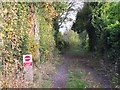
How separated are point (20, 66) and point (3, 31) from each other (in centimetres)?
132

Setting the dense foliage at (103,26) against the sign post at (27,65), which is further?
the dense foliage at (103,26)

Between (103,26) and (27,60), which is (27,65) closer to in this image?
(27,60)

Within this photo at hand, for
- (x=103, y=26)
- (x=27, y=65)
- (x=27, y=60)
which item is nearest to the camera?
→ (x=27, y=60)

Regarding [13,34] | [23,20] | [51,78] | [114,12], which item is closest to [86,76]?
[51,78]

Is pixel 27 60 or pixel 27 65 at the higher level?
pixel 27 60

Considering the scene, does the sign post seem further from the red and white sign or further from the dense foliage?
the dense foliage

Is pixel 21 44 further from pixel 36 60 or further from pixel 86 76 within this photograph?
pixel 86 76

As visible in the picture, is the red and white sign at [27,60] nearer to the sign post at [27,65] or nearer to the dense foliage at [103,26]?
the sign post at [27,65]

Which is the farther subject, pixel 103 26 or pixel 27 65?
pixel 103 26

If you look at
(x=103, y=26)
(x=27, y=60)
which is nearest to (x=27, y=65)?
(x=27, y=60)

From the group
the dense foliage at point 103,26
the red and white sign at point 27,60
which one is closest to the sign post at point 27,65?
the red and white sign at point 27,60

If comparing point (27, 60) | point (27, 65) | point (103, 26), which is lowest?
point (27, 65)

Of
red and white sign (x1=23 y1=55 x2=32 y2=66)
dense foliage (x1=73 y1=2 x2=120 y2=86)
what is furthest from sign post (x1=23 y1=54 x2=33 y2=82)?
dense foliage (x1=73 y1=2 x2=120 y2=86)

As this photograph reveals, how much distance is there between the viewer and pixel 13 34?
688 cm
